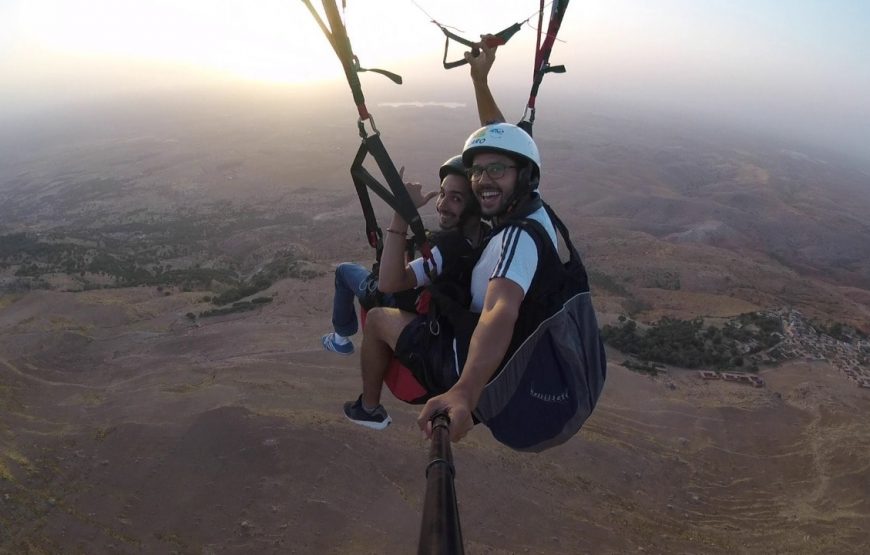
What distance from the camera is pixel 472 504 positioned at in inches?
409

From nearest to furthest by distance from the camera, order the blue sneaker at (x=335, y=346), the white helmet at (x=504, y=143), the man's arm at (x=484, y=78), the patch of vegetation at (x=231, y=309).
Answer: the white helmet at (x=504, y=143), the man's arm at (x=484, y=78), the blue sneaker at (x=335, y=346), the patch of vegetation at (x=231, y=309)

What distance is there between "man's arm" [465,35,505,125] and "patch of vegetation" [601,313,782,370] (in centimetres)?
1587

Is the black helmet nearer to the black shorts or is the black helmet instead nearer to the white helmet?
the white helmet

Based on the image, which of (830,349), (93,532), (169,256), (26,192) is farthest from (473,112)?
(93,532)

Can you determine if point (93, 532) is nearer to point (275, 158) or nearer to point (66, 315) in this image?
point (66, 315)

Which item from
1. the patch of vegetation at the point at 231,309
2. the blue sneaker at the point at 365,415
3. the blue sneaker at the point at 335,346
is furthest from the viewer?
the patch of vegetation at the point at 231,309

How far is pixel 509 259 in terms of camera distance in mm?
2936

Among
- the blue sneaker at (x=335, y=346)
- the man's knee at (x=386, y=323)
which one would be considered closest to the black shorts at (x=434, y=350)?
the man's knee at (x=386, y=323)

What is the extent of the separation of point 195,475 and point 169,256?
36.9m

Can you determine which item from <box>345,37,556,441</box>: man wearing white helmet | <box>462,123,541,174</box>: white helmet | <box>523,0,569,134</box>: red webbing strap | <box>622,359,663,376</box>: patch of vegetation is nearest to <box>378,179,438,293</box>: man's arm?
<box>345,37,556,441</box>: man wearing white helmet

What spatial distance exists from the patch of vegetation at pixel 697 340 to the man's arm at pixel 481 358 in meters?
17.7

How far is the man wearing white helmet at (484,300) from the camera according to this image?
Answer: 257 cm

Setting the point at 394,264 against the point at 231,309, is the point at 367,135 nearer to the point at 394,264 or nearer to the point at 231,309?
the point at 394,264

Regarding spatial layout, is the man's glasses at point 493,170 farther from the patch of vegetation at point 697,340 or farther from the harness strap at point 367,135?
the patch of vegetation at point 697,340
